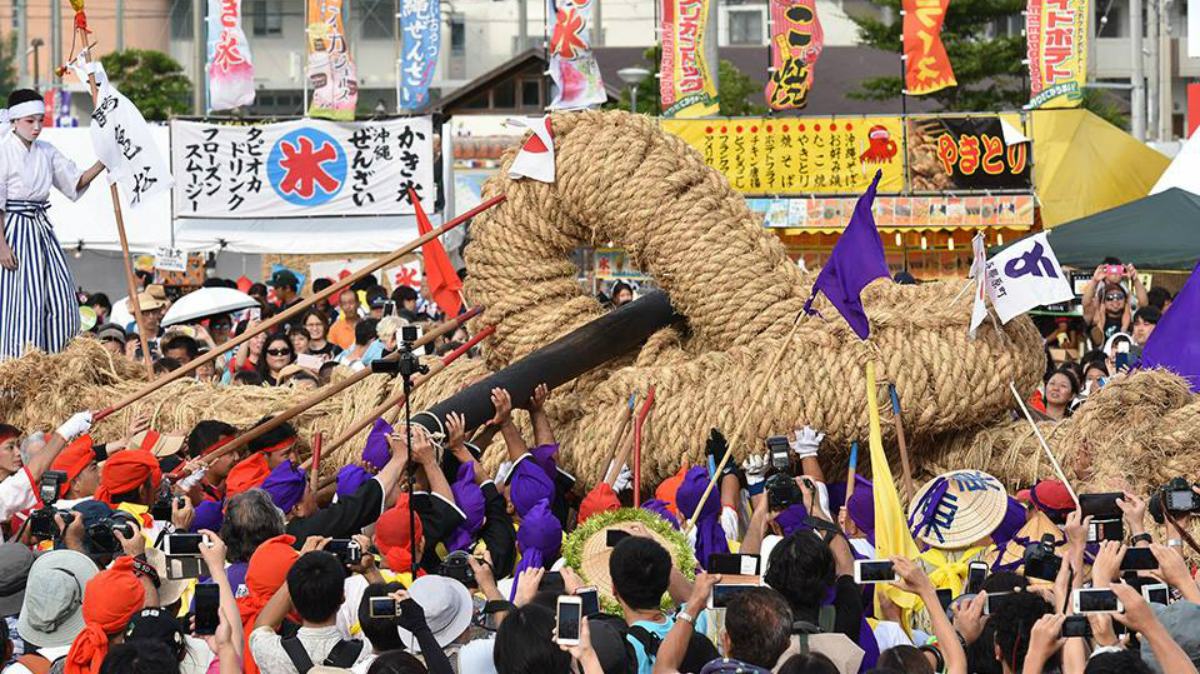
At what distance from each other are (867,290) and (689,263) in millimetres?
785

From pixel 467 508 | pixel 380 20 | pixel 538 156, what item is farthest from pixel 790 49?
pixel 380 20

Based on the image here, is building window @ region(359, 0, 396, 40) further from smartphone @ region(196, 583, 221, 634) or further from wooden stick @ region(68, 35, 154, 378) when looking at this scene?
smartphone @ region(196, 583, 221, 634)

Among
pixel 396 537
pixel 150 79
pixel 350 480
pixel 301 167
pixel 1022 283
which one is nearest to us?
pixel 396 537

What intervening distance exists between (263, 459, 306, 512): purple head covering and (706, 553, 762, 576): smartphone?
234cm

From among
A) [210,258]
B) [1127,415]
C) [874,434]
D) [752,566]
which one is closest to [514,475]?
[874,434]

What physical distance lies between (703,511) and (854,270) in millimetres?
1098

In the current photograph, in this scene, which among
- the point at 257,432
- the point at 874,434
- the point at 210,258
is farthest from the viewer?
the point at 210,258

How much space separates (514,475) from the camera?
21.2 ft

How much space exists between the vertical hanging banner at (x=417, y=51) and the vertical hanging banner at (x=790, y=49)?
519 cm

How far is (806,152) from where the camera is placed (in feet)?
63.1

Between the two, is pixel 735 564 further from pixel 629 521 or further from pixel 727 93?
pixel 727 93

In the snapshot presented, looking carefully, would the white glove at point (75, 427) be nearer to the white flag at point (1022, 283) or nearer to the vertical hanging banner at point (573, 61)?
the white flag at point (1022, 283)

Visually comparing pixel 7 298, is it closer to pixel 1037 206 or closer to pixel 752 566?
pixel 752 566

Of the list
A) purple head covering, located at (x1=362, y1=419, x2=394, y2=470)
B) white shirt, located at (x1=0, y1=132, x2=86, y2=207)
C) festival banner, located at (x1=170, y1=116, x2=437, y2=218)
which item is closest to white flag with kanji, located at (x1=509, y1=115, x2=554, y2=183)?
purple head covering, located at (x1=362, y1=419, x2=394, y2=470)
